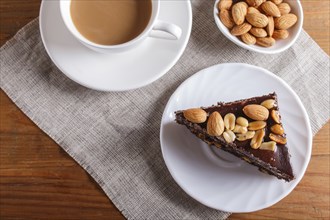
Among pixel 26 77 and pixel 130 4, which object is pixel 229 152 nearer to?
pixel 130 4

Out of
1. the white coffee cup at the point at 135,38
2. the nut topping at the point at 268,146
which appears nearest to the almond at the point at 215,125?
the nut topping at the point at 268,146

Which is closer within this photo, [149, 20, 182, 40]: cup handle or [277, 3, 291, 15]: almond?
[149, 20, 182, 40]: cup handle

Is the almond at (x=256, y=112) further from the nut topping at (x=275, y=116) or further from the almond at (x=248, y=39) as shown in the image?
the almond at (x=248, y=39)

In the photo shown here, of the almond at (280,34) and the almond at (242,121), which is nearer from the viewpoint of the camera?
the almond at (242,121)

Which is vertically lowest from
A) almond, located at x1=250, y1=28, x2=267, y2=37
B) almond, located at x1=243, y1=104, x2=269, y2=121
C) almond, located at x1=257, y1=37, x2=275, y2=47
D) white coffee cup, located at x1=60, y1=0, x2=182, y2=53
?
almond, located at x1=243, y1=104, x2=269, y2=121

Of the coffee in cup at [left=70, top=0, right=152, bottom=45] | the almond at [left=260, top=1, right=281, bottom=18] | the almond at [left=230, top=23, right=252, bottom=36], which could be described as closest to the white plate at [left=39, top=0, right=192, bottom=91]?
the coffee in cup at [left=70, top=0, right=152, bottom=45]

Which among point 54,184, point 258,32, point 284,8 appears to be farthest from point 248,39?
point 54,184

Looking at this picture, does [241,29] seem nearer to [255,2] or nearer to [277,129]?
[255,2]

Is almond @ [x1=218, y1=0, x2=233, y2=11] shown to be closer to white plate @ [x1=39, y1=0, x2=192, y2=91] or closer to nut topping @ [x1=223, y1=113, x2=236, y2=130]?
white plate @ [x1=39, y1=0, x2=192, y2=91]
